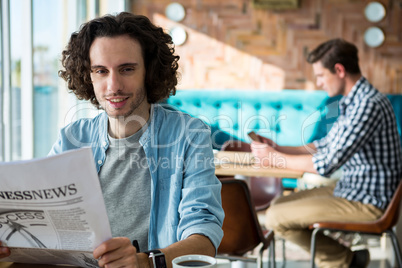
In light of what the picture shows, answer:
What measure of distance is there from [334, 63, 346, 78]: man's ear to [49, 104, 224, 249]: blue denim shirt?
198cm

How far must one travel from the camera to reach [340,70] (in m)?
3.23

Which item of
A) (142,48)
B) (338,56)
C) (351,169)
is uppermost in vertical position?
(338,56)

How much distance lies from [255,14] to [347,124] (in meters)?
2.29

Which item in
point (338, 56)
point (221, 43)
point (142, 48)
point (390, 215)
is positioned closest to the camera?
point (142, 48)

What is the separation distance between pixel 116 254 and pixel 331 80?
2.60 metres

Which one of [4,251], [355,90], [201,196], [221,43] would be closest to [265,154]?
[355,90]

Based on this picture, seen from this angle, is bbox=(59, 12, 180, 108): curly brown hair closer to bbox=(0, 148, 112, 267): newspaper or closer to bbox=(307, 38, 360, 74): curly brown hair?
bbox=(0, 148, 112, 267): newspaper

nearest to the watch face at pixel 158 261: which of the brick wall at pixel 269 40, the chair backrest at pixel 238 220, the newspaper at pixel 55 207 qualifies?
the newspaper at pixel 55 207

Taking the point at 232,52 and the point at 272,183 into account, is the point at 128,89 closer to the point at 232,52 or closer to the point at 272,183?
the point at 272,183

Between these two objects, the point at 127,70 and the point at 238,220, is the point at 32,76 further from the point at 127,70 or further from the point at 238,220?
the point at 127,70

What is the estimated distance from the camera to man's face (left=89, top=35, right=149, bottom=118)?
146 cm

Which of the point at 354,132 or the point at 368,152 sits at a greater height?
the point at 354,132

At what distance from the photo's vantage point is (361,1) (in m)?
4.50

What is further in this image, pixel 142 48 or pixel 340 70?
pixel 340 70
